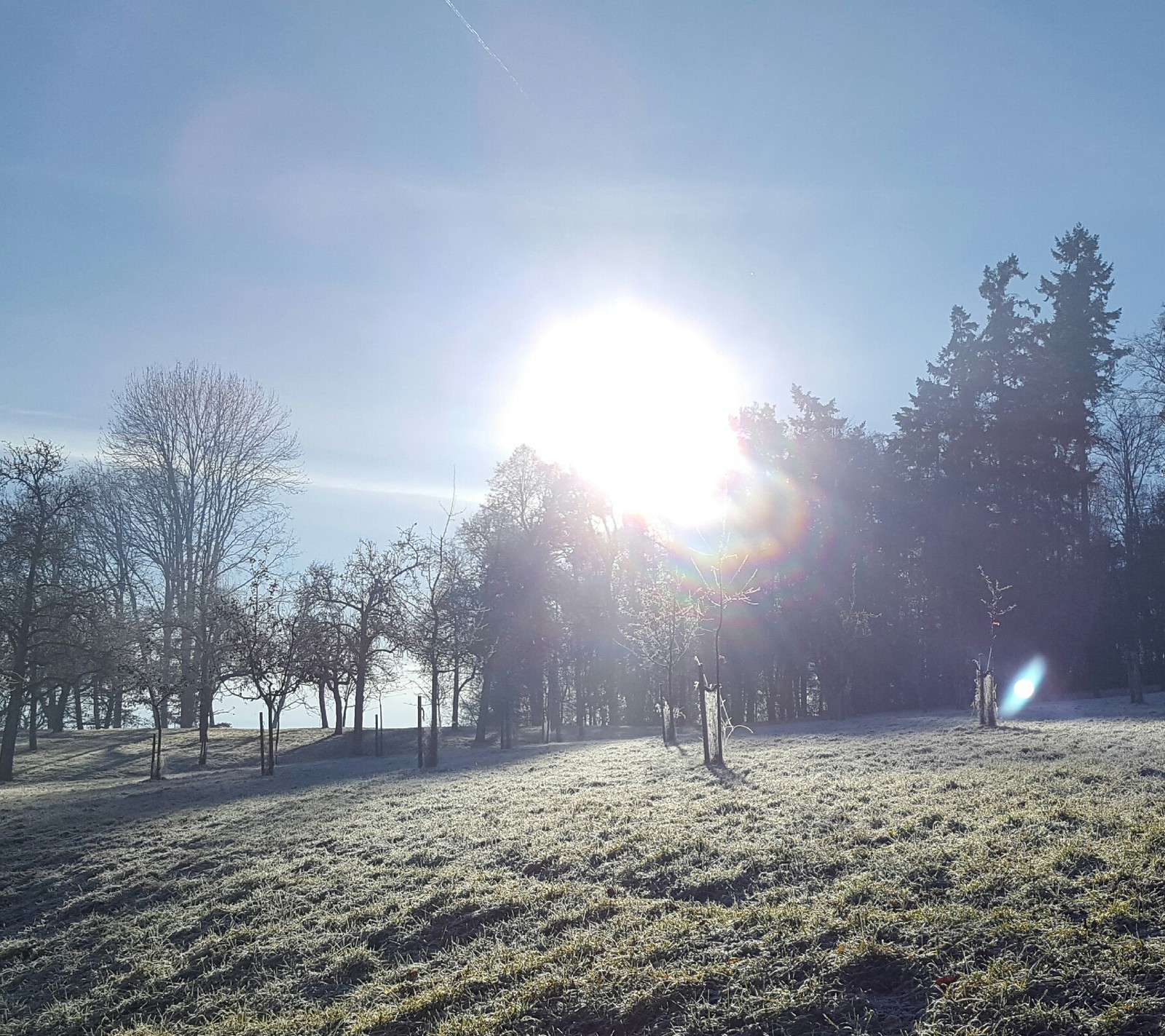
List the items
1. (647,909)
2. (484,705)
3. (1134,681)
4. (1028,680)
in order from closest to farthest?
(647,909) < (1134,681) < (1028,680) < (484,705)

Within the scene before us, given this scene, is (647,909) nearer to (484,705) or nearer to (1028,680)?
(484,705)

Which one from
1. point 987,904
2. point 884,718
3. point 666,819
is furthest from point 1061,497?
point 987,904

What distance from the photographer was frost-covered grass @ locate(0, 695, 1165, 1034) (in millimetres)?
4547

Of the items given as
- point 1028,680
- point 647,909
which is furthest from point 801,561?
point 647,909

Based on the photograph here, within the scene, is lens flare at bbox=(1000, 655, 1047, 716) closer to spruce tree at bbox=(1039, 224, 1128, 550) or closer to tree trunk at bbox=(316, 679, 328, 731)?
spruce tree at bbox=(1039, 224, 1128, 550)

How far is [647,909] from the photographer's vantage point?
21.0 feet

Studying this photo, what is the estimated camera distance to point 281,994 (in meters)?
6.26

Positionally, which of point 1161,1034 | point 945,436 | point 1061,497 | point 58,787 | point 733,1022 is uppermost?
point 945,436

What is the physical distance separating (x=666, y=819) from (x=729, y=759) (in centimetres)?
688

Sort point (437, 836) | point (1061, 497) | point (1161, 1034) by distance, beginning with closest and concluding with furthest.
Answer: point (1161, 1034), point (437, 836), point (1061, 497)

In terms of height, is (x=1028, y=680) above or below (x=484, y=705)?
above

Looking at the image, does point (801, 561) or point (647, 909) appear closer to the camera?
point (647, 909)

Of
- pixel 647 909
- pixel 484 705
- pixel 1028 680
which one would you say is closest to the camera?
pixel 647 909

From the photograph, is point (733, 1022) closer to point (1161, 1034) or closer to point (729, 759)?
point (1161, 1034)
